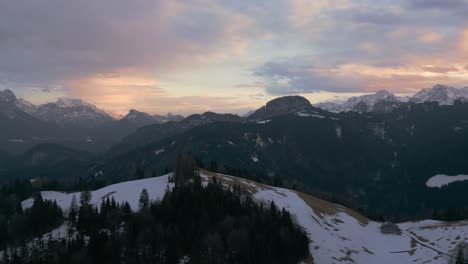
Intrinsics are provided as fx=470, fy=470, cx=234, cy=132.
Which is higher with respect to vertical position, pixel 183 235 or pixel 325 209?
pixel 183 235

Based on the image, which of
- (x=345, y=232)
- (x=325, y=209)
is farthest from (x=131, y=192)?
(x=345, y=232)

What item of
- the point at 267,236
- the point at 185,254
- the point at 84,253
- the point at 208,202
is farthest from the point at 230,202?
the point at 84,253

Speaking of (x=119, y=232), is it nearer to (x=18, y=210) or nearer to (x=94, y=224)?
(x=94, y=224)

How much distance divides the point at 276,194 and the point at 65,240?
82387 mm

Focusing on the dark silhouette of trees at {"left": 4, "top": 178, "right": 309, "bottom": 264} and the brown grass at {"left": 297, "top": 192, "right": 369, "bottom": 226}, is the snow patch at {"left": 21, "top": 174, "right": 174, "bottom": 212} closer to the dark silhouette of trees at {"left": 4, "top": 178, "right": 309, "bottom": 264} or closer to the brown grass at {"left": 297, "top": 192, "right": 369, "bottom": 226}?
the dark silhouette of trees at {"left": 4, "top": 178, "right": 309, "bottom": 264}

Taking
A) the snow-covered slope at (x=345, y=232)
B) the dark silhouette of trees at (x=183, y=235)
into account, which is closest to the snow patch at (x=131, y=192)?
the snow-covered slope at (x=345, y=232)

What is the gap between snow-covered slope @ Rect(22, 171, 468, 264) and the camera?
133 meters

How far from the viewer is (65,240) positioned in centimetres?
12056

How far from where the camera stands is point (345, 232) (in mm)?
151875

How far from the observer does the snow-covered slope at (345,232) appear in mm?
132625

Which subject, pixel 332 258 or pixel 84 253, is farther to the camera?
pixel 332 258

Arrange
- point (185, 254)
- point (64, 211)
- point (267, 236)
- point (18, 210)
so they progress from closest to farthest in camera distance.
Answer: point (185, 254) < point (267, 236) < point (64, 211) < point (18, 210)

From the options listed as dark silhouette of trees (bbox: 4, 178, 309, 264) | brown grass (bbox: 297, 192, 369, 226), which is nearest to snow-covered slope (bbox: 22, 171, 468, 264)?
brown grass (bbox: 297, 192, 369, 226)

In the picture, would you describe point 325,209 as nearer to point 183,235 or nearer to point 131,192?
point 183,235
